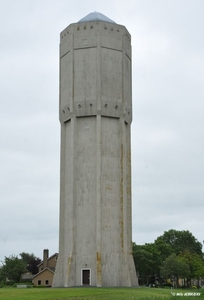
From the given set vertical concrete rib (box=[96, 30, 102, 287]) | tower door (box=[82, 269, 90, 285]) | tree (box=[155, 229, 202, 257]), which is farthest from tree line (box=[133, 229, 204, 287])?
vertical concrete rib (box=[96, 30, 102, 287])

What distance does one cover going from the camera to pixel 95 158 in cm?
5325

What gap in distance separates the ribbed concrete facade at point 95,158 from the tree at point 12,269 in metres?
26.3

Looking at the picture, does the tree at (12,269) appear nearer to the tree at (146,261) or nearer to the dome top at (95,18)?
the tree at (146,261)

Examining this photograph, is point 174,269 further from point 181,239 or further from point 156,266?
point 181,239

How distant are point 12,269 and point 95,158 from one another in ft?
103

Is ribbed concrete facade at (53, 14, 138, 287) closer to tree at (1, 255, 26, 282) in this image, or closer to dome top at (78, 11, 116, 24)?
dome top at (78, 11, 116, 24)

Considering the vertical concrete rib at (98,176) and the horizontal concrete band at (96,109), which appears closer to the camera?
the vertical concrete rib at (98,176)

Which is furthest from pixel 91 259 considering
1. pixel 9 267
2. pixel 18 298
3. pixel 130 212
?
pixel 9 267

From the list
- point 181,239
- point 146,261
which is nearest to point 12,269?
point 146,261

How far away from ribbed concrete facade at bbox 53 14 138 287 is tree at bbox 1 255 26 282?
26268mm

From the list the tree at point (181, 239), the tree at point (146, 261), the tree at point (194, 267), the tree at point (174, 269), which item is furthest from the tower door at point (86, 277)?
the tree at point (181, 239)

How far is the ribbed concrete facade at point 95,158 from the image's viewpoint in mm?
51406

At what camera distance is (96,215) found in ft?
169

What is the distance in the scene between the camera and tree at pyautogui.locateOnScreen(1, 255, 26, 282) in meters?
77.8
